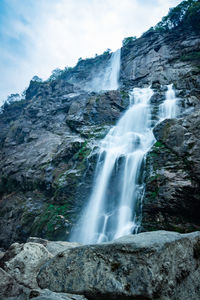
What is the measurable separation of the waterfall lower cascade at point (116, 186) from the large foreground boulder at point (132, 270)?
5163 millimetres

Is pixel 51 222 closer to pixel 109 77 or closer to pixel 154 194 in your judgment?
pixel 154 194

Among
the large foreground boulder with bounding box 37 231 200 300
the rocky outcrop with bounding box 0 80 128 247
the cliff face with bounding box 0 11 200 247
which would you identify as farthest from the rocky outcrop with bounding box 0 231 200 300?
the rocky outcrop with bounding box 0 80 128 247

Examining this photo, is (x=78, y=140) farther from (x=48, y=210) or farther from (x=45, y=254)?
(x=45, y=254)

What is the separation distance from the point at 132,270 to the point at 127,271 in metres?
0.09

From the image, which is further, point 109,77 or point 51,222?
point 109,77

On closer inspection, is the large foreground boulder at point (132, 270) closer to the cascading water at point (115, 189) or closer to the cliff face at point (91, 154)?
the cliff face at point (91, 154)

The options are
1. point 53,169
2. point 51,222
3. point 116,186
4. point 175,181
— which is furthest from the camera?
point 53,169

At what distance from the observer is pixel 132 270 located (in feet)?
8.49

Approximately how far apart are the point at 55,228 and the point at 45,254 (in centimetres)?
525

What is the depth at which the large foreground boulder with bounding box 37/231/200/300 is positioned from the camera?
247cm

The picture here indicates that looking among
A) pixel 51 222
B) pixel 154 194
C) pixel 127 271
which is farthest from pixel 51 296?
pixel 51 222

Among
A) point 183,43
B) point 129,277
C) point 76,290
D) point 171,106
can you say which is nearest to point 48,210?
point 76,290

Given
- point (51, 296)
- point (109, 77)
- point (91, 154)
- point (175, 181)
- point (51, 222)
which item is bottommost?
point (51, 222)

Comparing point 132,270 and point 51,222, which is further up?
point 132,270
